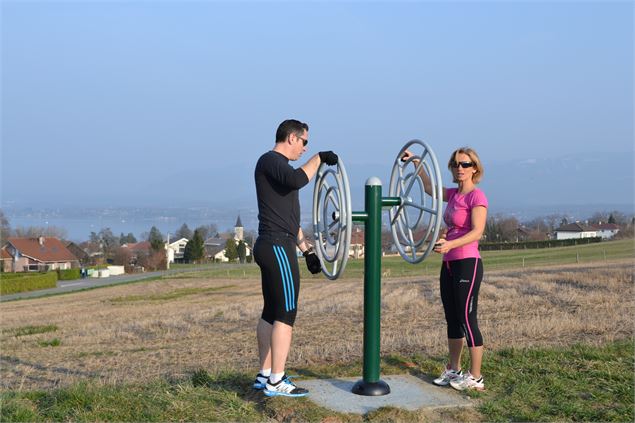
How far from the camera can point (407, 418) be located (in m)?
4.96

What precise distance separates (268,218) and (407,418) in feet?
5.94

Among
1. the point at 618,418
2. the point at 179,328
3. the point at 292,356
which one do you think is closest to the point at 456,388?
the point at 618,418

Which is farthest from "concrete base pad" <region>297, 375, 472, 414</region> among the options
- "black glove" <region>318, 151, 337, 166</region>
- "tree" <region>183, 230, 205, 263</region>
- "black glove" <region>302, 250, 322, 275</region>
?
"tree" <region>183, 230, 205, 263</region>

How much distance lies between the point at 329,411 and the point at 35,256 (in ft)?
324

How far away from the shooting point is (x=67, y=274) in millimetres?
78125

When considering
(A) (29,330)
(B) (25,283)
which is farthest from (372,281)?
(B) (25,283)

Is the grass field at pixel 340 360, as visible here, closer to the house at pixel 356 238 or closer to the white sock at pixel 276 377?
the white sock at pixel 276 377

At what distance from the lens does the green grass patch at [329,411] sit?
500 cm

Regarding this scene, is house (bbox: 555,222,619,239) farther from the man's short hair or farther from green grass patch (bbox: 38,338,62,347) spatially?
the man's short hair

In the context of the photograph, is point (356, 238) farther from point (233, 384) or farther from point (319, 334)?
point (319, 334)

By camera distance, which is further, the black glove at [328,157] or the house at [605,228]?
the house at [605,228]

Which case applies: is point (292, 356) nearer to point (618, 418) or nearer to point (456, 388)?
point (456, 388)

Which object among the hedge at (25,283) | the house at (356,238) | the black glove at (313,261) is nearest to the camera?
the black glove at (313,261)

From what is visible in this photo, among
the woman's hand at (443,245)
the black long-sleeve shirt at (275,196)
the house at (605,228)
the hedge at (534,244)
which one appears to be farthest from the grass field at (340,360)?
the house at (605,228)
